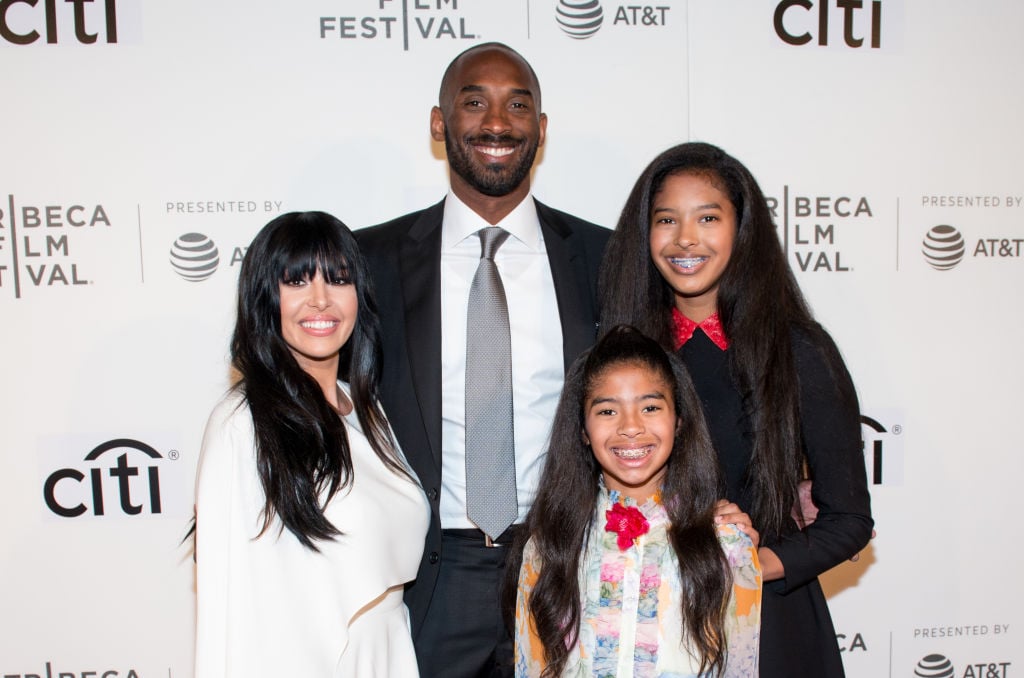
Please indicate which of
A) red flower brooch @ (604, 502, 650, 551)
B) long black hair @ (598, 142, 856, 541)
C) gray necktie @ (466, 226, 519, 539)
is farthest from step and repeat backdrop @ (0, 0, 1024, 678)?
red flower brooch @ (604, 502, 650, 551)

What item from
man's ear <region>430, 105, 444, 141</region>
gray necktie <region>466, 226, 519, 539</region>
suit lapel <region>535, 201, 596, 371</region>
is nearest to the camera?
gray necktie <region>466, 226, 519, 539</region>

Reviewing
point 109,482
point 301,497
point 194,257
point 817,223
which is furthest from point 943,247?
point 109,482

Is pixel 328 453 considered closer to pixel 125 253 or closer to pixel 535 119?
pixel 535 119

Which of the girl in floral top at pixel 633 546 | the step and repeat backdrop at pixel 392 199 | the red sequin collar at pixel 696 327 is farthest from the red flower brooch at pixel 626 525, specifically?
the step and repeat backdrop at pixel 392 199

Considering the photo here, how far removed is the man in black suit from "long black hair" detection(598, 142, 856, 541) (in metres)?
0.33

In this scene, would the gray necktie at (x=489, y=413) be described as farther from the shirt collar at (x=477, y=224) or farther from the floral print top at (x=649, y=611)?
the floral print top at (x=649, y=611)

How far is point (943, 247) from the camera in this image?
3213 millimetres

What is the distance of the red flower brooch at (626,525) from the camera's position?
170cm

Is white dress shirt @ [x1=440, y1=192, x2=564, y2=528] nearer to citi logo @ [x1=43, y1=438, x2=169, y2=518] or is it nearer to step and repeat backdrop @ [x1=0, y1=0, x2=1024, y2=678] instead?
step and repeat backdrop @ [x1=0, y1=0, x2=1024, y2=678]

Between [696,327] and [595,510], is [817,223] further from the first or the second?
[595,510]

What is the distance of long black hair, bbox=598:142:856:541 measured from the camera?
176 centimetres

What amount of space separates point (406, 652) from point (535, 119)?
1601mm

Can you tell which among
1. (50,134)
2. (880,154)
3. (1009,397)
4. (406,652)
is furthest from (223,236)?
(1009,397)

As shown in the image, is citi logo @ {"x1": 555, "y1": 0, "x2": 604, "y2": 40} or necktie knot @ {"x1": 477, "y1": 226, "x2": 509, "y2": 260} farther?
citi logo @ {"x1": 555, "y1": 0, "x2": 604, "y2": 40}
